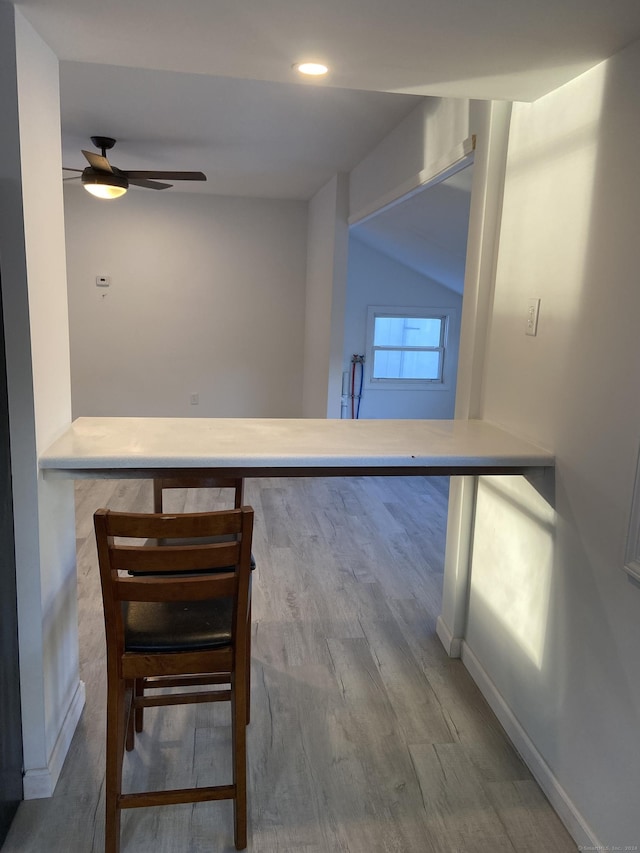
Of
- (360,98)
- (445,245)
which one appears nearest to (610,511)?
(360,98)

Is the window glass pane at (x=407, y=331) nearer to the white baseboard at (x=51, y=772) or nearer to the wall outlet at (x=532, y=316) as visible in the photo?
the wall outlet at (x=532, y=316)

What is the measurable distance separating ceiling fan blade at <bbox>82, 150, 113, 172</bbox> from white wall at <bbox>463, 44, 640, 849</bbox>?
2.30m

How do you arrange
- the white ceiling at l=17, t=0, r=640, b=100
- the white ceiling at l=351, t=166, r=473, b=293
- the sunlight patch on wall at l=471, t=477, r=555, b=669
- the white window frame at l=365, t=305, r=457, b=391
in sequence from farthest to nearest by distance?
the white window frame at l=365, t=305, r=457, b=391, the white ceiling at l=351, t=166, r=473, b=293, the sunlight patch on wall at l=471, t=477, r=555, b=669, the white ceiling at l=17, t=0, r=640, b=100

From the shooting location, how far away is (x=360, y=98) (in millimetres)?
2990

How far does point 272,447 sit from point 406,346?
16.6ft

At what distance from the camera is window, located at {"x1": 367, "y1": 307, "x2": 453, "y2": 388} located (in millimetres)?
6562

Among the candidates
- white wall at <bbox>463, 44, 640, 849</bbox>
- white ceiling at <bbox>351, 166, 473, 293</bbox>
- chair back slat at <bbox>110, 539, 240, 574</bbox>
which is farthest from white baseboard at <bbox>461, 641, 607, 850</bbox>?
white ceiling at <bbox>351, 166, 473, 293</bbox>

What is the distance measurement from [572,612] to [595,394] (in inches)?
25.4

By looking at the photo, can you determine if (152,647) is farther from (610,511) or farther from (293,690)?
(610,511)

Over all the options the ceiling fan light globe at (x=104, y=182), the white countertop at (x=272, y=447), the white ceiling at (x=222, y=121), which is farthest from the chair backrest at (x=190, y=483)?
the ceiling fan light globe at (x=104, y=182)

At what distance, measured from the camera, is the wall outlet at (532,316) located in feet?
6.46

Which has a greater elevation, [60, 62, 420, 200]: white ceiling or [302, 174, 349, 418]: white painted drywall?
[60, 62, 420, 200]: white ceiling

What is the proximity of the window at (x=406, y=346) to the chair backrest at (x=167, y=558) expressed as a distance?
5.26 metres

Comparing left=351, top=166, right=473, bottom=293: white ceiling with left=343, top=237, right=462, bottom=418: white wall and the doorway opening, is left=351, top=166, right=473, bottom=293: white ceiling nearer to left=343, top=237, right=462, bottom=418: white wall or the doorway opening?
the doorway opening
